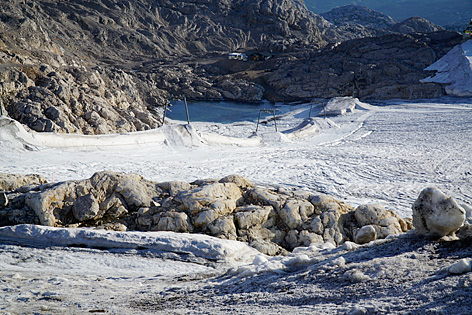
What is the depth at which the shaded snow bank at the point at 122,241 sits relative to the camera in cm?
469

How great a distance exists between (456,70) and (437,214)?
43676mm

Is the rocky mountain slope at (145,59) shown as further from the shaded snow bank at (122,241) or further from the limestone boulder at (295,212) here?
the limestone boulder at (295,212)

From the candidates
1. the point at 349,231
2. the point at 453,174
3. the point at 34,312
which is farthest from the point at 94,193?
the point at 453,174

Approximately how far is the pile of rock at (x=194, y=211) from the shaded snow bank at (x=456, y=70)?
35.5 metres

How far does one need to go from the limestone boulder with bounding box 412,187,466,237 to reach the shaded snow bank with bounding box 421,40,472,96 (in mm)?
37172

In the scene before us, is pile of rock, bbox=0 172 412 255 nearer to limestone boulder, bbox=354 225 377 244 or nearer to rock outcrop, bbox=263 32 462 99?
limestone boulder, bbox=354 225 377 244

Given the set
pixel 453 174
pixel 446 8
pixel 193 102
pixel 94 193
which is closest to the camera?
pixel 94 193

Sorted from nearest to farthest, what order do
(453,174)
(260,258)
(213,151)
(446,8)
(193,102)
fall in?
(260,258), (453,174), (213,151), (193,102), (446,8)

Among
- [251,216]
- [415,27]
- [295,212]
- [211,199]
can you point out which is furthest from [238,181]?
[415,27]

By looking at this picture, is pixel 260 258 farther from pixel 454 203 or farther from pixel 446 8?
pixel 446 8

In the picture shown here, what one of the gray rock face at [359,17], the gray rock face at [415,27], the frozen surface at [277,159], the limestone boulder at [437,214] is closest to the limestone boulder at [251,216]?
the limestone boulder at [437,214]

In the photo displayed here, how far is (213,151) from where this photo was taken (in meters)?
13.2

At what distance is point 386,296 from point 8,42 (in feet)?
96.1

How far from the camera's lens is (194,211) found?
5.74m
